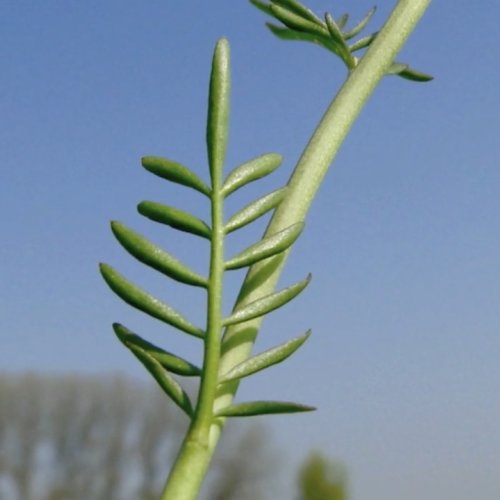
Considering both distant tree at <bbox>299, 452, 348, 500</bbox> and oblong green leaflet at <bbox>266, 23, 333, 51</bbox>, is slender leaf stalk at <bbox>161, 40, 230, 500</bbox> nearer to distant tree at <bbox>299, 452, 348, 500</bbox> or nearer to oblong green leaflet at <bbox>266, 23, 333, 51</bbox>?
oblong green leaflet at <bbox>266, 23, 333, 51</bbox>

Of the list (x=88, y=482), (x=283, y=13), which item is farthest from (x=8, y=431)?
(x=283, y=13)

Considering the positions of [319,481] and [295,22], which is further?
[319,481]

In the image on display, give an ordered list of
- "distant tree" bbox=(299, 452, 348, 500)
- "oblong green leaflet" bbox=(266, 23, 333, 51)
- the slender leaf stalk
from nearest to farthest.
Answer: the slender leaf stalk
"oblong green leaflet" bbox=(266, 23, 333, 51)
"distant tree" bbox=(299, 452, 348, 500)

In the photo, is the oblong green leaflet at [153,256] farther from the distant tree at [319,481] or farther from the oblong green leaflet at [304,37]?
the distant tree at [319,481]

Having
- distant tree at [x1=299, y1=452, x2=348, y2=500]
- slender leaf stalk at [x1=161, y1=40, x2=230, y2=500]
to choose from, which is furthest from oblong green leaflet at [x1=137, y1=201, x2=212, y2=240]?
distant tree at [x1=299, y1=452, x2=348, y2=500]

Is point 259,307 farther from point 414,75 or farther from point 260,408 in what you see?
point 414,75

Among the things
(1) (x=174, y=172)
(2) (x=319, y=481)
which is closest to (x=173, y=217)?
(1) (x=174, y=172)

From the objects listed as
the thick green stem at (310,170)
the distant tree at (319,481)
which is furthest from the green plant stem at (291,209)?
the distant tree at (319,481)
